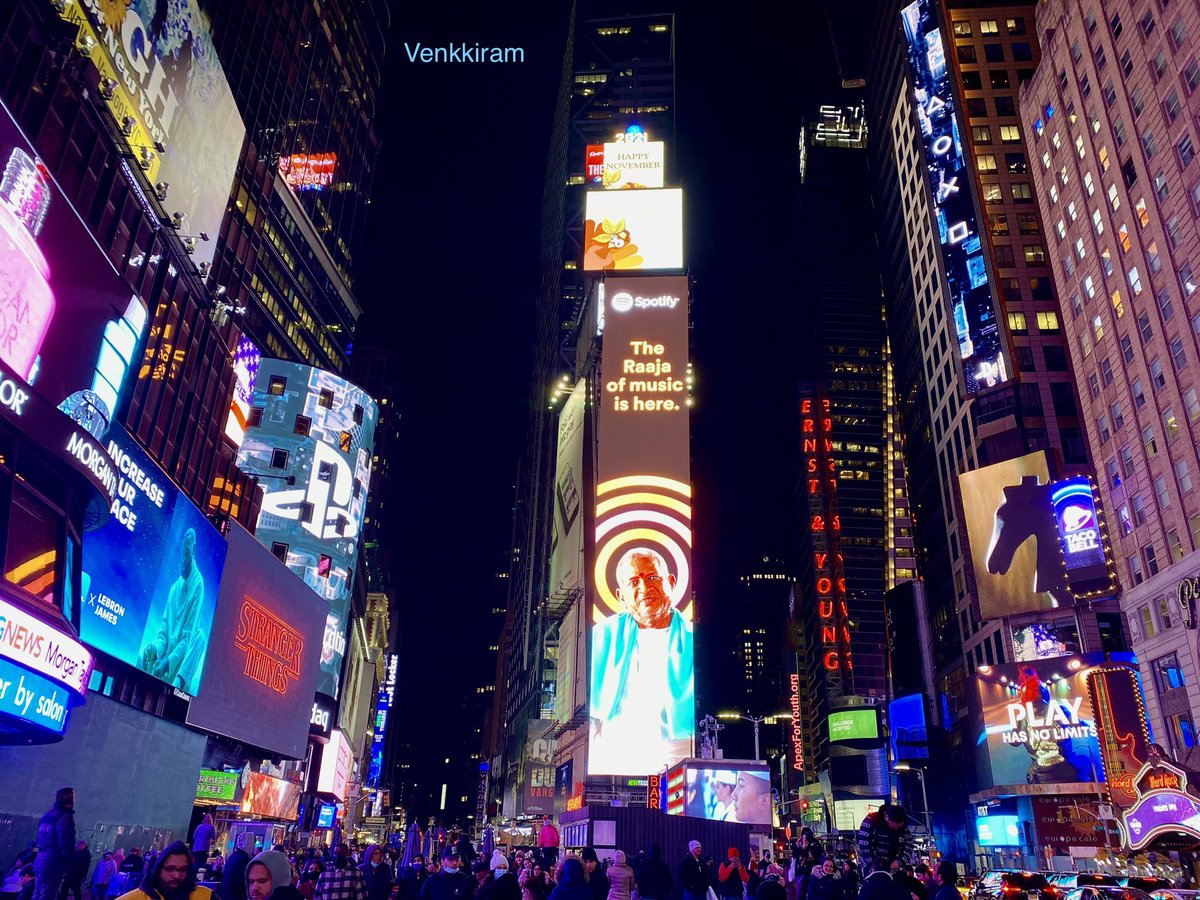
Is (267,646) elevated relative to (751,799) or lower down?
elevated

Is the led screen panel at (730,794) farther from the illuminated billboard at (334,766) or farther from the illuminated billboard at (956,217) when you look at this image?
the illuminated billboard at (956,217)

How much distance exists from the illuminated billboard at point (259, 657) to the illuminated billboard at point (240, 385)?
6757mm

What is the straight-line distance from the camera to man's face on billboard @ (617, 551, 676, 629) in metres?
55.2

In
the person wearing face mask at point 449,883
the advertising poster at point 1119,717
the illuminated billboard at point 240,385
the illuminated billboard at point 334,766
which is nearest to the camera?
the person wearing face mask at point 449,883

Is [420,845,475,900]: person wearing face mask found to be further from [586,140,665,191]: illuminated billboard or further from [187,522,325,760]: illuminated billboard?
[586,140,665,191]: illuminated billboard

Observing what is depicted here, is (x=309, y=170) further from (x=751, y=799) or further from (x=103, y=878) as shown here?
(x=103, y=878)

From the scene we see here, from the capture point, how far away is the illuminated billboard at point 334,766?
63844 millimetres

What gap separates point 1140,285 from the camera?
4612 centimetres

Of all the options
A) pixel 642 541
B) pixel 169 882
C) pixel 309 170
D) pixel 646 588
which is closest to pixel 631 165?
pixel 309 170

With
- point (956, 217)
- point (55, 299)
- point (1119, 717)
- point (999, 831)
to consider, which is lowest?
point (999, 831)

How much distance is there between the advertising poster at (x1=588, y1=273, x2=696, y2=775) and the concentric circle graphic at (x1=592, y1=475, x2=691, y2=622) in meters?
0.07

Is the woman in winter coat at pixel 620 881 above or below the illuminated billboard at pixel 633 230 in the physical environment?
below

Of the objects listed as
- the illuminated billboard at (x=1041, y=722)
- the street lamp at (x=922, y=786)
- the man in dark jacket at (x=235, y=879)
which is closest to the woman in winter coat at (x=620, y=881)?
the man in dark jacket at (x=235, y=879)

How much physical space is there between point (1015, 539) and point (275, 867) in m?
61.9
